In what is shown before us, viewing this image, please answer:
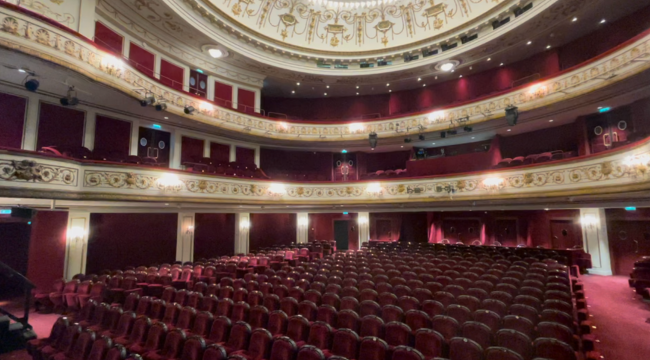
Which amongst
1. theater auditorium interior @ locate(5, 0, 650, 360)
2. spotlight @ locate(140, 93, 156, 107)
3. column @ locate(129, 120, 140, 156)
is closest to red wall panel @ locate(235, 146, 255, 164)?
theater auditorium interior @ locate(5, 0, 650, 360)

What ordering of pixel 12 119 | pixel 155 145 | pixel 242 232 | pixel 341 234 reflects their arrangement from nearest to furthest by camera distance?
pixel 12 119 → pixel 155 145 → pixel 242 232 → pixel 341 234

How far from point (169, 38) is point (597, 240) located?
53.9 feet

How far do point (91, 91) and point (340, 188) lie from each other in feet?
28.9

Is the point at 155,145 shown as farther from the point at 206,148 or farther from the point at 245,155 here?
the point at 245,155

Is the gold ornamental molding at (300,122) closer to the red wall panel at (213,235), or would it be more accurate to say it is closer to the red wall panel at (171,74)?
the red wall panel at (171,74)

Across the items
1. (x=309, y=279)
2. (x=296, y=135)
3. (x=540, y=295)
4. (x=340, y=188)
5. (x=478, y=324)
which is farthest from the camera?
(x=296, y=135)

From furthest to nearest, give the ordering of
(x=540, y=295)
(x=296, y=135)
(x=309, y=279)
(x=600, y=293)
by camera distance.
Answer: (x=296, y=135) < (x=600, y=293) < (x=309, y=279) < (x=540, y=295)

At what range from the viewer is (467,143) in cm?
1482

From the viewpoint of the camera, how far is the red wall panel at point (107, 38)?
30.7 feet

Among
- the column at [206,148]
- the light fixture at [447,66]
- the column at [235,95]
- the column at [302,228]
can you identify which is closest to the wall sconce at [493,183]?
the light fixture at [447,66]

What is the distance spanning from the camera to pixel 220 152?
13.6 m

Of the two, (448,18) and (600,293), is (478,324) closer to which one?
(600,293)

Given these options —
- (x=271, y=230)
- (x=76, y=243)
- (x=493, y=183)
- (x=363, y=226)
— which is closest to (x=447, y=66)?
(x=493, y=183)

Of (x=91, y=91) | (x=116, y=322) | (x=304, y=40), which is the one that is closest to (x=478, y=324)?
(x=116, y=322)
